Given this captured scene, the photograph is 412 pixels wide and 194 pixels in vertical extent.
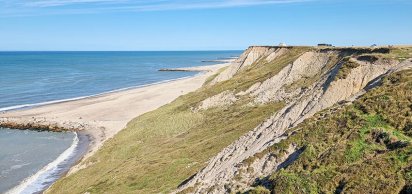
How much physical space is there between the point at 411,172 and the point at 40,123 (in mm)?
63182

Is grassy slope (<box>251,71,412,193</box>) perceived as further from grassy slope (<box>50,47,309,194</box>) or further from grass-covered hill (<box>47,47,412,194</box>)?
grassy slope (<box>50,47,309,194</box>)

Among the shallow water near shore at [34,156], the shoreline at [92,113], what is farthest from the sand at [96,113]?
the shallow water near shore at [34,156]

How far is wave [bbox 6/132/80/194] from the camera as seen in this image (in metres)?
39.8

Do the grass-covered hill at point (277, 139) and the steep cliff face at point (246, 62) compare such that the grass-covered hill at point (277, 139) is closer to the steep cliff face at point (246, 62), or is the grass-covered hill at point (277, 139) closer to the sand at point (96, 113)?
the sand at point (96, 113)

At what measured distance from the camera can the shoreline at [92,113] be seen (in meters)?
66.2

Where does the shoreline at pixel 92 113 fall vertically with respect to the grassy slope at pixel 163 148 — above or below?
below

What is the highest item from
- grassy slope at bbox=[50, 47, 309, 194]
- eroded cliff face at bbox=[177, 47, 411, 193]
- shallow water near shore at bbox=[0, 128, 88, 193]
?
eroded cliff face at bbox=[177, 47, 411, 193]

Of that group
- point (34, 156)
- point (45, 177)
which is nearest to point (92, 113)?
point (34, 156)

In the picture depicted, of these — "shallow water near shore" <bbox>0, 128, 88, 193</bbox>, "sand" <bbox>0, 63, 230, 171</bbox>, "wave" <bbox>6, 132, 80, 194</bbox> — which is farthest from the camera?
"sand" <bbox>0, 63, 230, 171</bbox>

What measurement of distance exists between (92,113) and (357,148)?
65453 millimetres

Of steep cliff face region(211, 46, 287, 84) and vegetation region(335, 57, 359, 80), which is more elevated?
vegetation region(335, 57, 359, 80)

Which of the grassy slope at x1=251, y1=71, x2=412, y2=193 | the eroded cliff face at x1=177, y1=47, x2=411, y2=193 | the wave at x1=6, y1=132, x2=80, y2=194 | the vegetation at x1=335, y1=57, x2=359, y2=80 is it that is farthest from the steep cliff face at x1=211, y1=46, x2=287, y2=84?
the grassy slope at x1=251, y1=71, x2=412, y2=193

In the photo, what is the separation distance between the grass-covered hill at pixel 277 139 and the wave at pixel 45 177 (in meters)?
3.69

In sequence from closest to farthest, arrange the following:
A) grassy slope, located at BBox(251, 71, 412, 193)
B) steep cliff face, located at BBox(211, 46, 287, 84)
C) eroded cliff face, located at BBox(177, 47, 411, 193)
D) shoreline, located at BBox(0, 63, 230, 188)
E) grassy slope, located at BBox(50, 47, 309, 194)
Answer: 1. grassy slope, located at BBox(251, 71, 412, 193)
2. eroded cliff face, located at BBox(177, 47, 411, 193)
3. grassy slope, located at BBox(50, 47, 309, 194)
4. shoreline, located at BBox(0, 63, 230, 188)
5. steep cliff face, located at BBox(211, 46, 287, 84)
